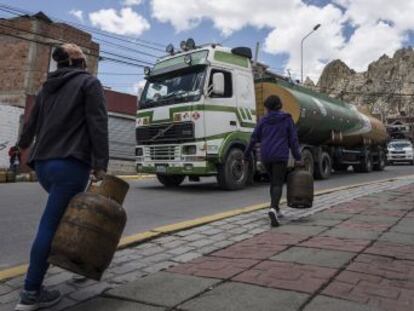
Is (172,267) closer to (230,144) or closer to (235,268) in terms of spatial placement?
(235,268)

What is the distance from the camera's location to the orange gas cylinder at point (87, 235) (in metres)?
3.51

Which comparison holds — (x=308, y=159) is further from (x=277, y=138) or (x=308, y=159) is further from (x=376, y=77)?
(x=376, y=77)

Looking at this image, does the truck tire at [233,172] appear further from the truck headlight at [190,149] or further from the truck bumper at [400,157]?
the truck bumper at [400,157]

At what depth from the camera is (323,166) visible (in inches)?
659

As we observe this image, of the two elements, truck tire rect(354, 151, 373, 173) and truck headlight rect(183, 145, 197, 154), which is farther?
truck tire rect(354, 151, 373, 173)

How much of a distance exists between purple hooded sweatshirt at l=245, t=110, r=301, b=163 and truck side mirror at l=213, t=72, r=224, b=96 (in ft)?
14.3

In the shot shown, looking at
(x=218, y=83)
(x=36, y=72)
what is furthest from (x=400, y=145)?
(x=218, y=83)

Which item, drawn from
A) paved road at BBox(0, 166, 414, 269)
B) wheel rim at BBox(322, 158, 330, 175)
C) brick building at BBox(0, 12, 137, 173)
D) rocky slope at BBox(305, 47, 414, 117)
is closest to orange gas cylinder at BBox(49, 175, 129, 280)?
paved road at BBox(0, 166, 414, 269)

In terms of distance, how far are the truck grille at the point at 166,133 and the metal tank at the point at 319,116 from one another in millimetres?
2523

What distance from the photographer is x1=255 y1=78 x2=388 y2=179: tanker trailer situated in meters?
14.1

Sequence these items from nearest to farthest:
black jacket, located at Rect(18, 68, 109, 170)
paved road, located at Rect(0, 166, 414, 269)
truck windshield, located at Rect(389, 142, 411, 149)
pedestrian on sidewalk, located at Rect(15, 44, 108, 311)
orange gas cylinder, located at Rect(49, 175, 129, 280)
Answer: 1. orange gas cylinder, located at Rect(49, 175, 129, 280)
2. pedestrian on sidewalk, located at Rect(15, 44, 108, 311)
3. black jacket, located at Rect(18, 68, 109, 170)
4. paved road, located at Rect(0, 166, 414, 269)
5. truck windshield, located at Rect(389, 142, 411, 149)

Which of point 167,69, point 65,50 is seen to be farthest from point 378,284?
point 167,69

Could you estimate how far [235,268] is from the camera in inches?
178

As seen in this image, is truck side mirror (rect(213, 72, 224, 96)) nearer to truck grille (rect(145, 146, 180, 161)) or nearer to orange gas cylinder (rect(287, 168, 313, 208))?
truck grille (rect(145, 146, 180, 161))
